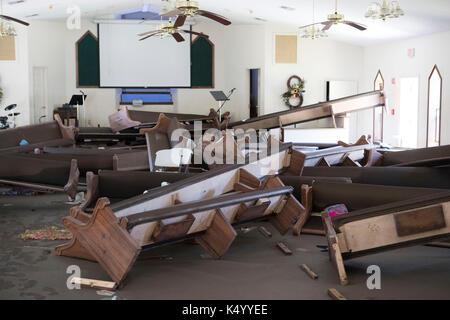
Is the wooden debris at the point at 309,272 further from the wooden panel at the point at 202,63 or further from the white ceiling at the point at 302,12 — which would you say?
the wooden panel at the point at 202,63

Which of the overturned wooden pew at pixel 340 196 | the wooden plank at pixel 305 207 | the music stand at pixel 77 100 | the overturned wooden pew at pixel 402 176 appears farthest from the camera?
the music stand at pixel 77 100

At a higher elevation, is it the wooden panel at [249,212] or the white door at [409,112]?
the white door at [409,112]

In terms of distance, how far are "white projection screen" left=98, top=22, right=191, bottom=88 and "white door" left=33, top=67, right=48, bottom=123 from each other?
173 centimetres

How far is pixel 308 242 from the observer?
15.1 feet

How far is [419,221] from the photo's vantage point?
11.3ft

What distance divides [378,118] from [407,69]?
2.07 m

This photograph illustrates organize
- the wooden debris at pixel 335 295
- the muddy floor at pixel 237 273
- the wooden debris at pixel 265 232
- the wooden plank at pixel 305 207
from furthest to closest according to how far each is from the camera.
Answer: the wooden debris at pixel 265 232 → the wooden plank at pixel 305 207 → the muddy floor at pixel 237 273 → the wooden debris at pixel 335 295

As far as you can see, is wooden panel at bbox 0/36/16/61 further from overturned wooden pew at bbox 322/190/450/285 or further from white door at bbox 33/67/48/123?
overturned wooden pew at bbox 322/190/450/285

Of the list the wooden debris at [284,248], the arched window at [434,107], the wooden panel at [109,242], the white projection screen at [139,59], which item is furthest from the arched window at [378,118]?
the wooden panel at [109,242]

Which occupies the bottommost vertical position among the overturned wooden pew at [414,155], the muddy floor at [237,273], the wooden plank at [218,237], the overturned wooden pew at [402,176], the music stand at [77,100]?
the muddy floor at [237,273]

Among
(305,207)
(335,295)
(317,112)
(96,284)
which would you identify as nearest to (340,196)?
(305,207)

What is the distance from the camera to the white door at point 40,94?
15148 millimetres

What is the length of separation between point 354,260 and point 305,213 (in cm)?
85

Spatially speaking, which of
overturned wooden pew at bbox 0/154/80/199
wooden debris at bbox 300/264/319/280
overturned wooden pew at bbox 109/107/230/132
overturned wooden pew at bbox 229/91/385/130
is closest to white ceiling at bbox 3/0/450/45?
overturned wooden pew at bbox 229/91/385/130
